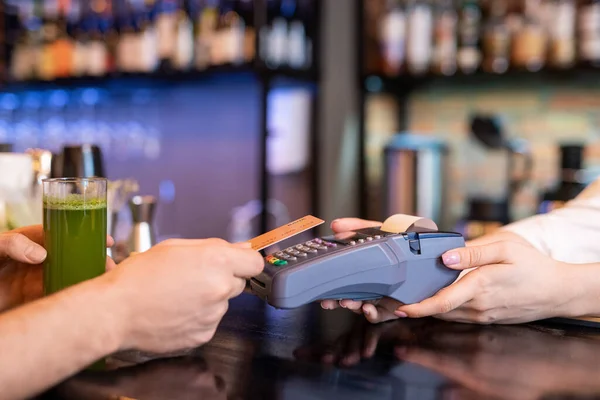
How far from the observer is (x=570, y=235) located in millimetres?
1178

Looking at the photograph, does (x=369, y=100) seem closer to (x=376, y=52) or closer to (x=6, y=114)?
(x=376, y=52)

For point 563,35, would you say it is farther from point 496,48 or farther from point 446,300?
point 446,300

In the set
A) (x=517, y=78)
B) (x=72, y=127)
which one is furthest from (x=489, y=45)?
(x=72, y=127)

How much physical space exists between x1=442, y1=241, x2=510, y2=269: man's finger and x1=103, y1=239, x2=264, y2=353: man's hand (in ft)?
0.91

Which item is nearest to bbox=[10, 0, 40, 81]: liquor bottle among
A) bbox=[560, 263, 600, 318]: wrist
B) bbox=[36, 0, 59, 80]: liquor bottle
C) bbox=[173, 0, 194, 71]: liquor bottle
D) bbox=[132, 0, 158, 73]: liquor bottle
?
bbox=[36, 0, 59, 80]: liquor bottle

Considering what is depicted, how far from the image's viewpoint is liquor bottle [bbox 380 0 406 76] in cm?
257

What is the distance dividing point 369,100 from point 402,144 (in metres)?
0.21

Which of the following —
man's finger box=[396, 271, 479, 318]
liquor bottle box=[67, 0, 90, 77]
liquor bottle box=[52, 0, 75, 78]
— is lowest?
man's finger box=[396, 271, 479, 318]

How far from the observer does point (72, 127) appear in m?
3.87

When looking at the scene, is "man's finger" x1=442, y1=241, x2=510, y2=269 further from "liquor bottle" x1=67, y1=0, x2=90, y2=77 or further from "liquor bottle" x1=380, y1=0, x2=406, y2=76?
"liquor bottle" x1=67, y1=0, x2=90, y2=77

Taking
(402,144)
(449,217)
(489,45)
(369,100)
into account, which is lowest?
(449,217)

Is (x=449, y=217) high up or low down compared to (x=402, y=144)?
down

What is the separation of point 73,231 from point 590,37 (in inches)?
75.5

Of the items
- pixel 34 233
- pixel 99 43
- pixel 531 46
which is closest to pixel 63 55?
pixel 99 43
